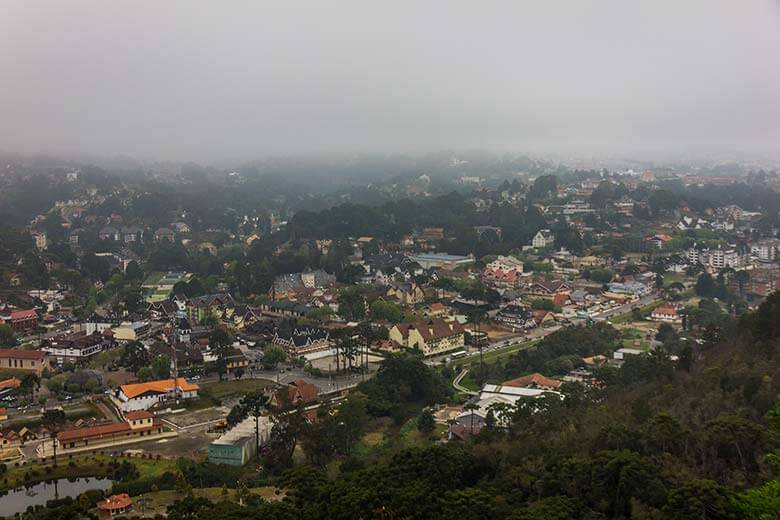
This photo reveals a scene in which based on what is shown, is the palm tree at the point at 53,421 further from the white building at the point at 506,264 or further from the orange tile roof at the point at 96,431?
the white building at the point at 506,264

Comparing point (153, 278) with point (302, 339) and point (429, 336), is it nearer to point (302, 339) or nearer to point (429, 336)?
point (302, 339)

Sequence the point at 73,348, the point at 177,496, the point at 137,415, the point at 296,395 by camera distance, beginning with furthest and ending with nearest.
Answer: the point at 73,348 < the point at 296,395 < the point at 137,415 < the point at 177,496

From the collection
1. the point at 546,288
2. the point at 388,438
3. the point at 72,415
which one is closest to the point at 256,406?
the point at 388,438

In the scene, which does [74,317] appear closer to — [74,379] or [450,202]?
[74,379]

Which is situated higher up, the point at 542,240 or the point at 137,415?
the point at 542,240

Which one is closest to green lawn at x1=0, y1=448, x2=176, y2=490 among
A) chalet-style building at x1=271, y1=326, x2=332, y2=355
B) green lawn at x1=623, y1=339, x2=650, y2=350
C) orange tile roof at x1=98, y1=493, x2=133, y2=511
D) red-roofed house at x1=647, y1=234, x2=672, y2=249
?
orange tile roof at x1=98, y1=493, x2=133, y2=511

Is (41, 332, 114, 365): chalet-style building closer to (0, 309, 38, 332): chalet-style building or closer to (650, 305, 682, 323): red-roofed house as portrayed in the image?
(0, 309, 38, 332): chalet-style building

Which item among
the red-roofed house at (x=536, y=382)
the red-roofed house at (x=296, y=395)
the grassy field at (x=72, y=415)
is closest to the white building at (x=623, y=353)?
the red-roofed house at (x=536, y=382)
